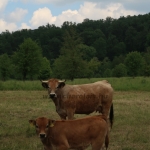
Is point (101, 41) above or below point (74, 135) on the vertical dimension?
above

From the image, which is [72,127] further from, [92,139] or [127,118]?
[127,118]

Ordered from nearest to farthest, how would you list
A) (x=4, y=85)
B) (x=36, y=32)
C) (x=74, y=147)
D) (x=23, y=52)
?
(x=74, y=147), (x=4, y=85), (x=23, y=52), (x=36, y=32)

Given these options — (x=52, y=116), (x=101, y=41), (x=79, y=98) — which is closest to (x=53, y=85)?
(x=79, y=98)

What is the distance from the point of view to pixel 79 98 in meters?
11.2

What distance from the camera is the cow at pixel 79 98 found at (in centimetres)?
1034

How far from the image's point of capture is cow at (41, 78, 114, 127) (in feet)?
33.9

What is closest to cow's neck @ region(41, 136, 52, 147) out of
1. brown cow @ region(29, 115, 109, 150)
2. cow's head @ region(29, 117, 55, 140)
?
brown cow @ region(29, 115, 109, 150)

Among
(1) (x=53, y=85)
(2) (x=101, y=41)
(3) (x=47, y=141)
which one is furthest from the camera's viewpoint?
(2) (x=101, y=41)

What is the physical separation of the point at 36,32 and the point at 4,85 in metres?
93.9

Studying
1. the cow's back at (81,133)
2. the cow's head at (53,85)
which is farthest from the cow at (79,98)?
the cow's back at (81,133)

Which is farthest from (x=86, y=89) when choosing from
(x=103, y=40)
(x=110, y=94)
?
(x=103, y=40)

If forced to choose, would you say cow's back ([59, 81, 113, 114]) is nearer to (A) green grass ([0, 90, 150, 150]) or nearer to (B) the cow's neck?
(A) green grass ([0, 90, 150, 150])

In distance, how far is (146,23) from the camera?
422 feet

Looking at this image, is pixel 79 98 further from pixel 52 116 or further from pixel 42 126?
pixel 52 116
